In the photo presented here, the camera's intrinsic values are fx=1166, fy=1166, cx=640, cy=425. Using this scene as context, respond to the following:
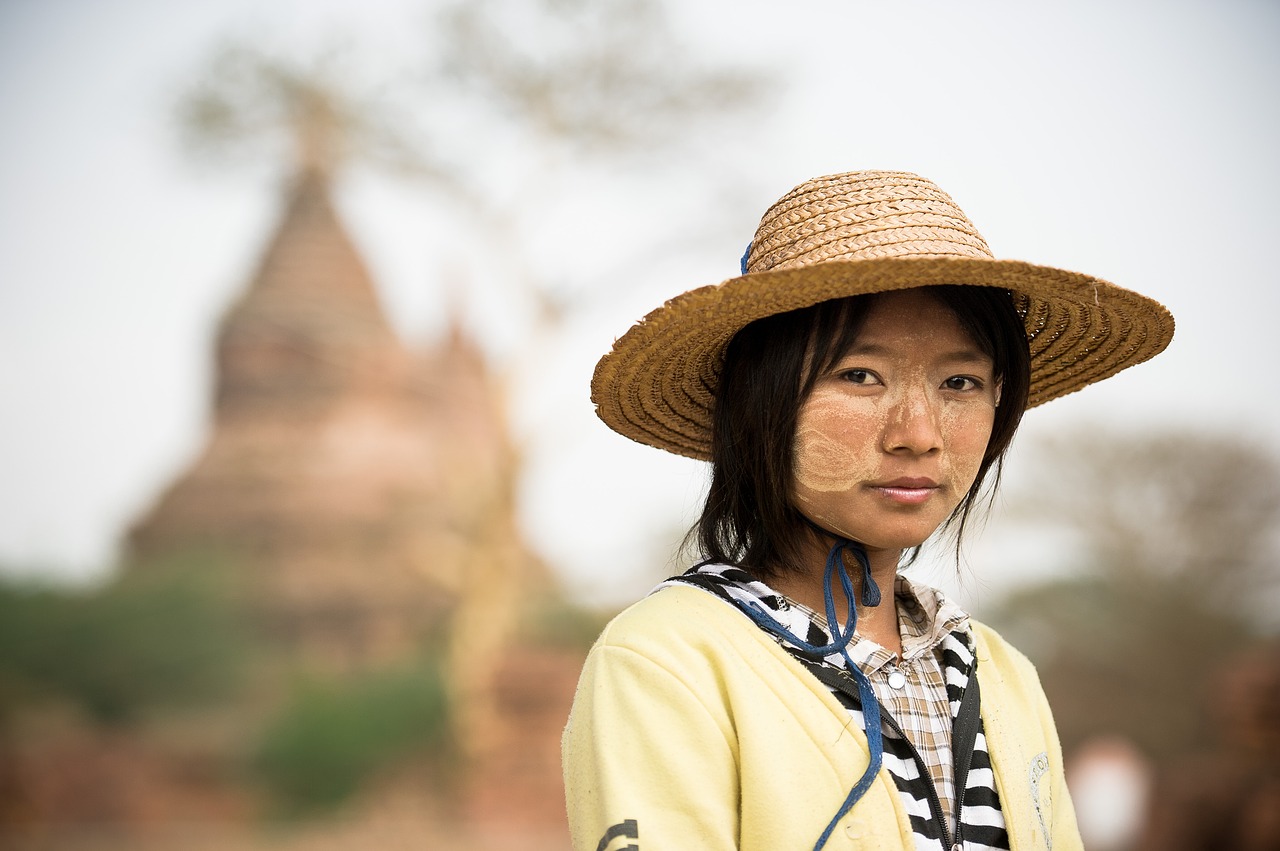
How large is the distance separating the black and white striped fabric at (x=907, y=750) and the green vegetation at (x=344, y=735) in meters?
10.3

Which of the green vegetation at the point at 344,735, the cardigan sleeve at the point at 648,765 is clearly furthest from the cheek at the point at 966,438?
the green vegetation at the point at 344,735

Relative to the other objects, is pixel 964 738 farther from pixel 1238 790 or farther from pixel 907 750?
pixel 1238 790

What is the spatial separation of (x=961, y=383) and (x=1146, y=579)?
499 inches

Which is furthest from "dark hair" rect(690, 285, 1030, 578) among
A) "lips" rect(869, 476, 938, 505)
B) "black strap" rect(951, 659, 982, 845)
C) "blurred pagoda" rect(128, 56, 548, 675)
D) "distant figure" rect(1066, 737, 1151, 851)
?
"blurred pagoda" rect(128, 56, 548, 675)

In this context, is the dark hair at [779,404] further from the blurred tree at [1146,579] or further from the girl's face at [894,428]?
the blurred tree at [1146,579]

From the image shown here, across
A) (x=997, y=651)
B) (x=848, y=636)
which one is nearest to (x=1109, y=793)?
(x=997, y=651)

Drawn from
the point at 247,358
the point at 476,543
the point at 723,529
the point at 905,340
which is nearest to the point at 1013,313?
the point at 905,340

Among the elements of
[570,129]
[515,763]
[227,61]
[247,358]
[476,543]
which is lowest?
[515,763]

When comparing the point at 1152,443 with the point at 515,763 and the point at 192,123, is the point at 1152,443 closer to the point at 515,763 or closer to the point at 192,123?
the point at 515,763

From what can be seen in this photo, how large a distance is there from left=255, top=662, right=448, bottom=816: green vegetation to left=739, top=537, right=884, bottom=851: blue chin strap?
406 inches

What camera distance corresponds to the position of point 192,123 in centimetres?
1262

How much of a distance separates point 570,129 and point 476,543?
14.9 ft

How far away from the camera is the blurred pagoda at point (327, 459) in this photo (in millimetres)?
13102

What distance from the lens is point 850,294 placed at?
4.33 ft
